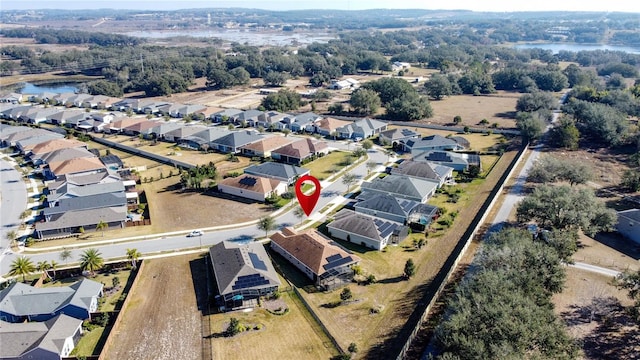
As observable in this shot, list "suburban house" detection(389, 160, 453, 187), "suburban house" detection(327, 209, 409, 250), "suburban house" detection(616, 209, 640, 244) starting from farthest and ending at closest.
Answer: "suburban house" detection(389, 160, 453, 187), "suburban house" detection(616, 209, 640, 244), "suburban house" detection(327, 209, 409, 250)

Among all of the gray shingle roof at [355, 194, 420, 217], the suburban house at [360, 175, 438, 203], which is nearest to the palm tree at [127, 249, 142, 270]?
the gray shingle roof at [355, 194, 420, 217]

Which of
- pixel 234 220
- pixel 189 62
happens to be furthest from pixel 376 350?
pixel 189 62

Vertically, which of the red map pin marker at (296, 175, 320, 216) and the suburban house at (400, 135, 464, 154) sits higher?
the suburban house at (400, 135, 464, 154)

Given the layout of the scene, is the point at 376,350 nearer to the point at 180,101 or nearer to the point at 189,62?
the point at 180,101

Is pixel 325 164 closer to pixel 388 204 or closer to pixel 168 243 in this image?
pixel 388 204

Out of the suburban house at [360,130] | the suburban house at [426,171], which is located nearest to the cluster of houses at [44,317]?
the suburban house at [426,171]

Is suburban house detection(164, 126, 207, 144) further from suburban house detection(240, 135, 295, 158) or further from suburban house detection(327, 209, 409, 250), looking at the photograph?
suburban house detection(327, 209, 409, 250)

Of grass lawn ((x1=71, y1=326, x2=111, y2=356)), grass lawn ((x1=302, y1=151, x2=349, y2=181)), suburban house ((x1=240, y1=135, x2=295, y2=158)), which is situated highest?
suburban house ((x1=240, y1=135, x2=295, y2=158))
